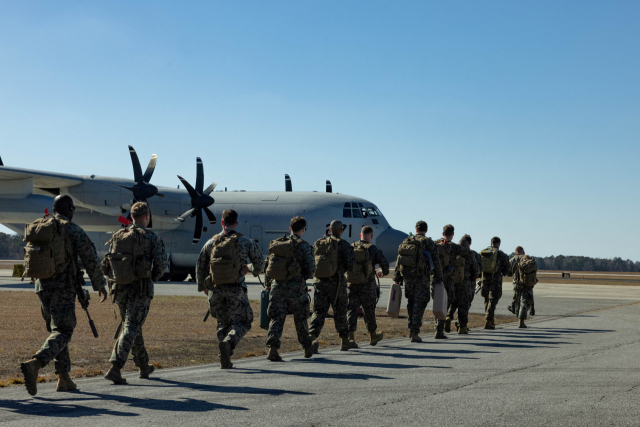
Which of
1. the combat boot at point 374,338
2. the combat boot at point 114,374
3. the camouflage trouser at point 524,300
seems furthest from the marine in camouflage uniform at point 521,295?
the combat boot at point 114,374

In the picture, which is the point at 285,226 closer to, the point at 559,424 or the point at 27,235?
the point at 27,235

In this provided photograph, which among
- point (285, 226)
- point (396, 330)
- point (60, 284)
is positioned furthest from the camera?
point (285, 226)

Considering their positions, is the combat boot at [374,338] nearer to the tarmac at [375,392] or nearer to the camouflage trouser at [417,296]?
the tarmac at [375,392]

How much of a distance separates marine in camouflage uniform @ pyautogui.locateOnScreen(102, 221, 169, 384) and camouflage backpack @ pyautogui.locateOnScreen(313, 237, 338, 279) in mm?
3132

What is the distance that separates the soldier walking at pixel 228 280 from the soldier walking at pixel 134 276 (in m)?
0.96

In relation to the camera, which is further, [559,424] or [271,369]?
[271,369]

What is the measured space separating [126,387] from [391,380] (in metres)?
2.98

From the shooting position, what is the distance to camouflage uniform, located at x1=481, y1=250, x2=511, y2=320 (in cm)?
1492

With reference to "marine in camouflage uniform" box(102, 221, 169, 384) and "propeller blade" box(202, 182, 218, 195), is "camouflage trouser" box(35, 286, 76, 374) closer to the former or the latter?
"marine in camouflage uniform" box(102, 221, 169, 384)

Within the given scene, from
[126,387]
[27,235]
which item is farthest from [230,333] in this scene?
[27,235]

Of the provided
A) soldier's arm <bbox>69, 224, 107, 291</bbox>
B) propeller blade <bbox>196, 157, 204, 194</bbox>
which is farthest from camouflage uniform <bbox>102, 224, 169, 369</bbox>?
propeller blade <bbox>196, 157, 204, 194</bbox>

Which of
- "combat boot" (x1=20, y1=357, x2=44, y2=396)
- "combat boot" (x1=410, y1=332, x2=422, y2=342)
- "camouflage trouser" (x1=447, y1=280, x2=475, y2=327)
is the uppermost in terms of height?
"camouflage trouser" (x1=447, y1=280, x2=475, y2=327)

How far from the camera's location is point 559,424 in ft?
17.7

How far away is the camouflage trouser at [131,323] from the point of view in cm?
732
